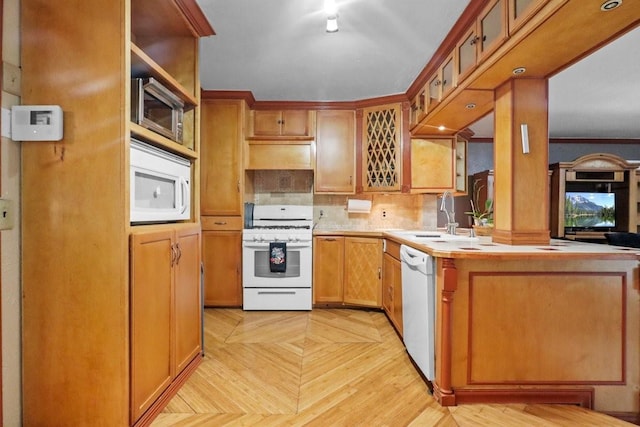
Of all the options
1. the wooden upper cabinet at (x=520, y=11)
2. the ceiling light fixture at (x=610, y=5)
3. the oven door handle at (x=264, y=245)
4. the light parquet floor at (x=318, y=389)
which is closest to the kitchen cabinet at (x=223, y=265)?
the oven door handle at (x=264, y=245)

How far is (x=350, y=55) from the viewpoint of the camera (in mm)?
2684

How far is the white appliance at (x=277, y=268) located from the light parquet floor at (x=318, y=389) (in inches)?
20.8

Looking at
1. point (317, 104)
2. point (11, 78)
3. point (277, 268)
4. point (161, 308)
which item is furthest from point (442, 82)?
point (11, 78)

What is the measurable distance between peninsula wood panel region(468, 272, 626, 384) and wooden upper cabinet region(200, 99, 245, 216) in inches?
100

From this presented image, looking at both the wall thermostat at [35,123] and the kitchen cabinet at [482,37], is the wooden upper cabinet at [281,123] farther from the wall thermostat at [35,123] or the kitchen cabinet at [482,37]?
the wall thermostat at [35,123]

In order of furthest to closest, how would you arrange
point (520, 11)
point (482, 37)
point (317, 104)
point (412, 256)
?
point (317, 104) < point (412, 256) < point (482, 37) < point (520, 11)

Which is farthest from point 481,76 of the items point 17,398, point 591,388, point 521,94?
point 17,398

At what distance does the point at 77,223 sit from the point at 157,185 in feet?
1.51

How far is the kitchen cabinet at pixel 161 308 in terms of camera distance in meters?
1.52

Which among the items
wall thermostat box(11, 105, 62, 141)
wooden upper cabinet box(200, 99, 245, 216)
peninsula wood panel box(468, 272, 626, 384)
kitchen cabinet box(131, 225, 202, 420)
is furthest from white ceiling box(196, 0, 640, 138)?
peninsula wood panel box(468, 272, 626, 384)

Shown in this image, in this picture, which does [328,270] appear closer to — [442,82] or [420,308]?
[420,308]

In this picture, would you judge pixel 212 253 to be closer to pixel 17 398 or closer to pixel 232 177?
pixel 232 177

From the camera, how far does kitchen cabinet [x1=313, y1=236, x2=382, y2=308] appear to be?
11.7 feet

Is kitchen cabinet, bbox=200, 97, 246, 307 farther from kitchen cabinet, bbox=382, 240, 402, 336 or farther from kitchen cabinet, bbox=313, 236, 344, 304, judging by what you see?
kitchen cabinet, bbox=382, 240, 402, 336
